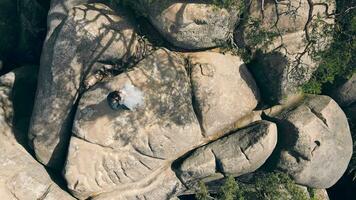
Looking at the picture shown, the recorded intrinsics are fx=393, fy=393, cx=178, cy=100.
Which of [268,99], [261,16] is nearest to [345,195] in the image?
[268,99]

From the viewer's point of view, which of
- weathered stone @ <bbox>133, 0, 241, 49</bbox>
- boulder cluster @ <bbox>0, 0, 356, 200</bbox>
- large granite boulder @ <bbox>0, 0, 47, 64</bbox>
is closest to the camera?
weathered stone @ <bbox>133, 0, 241, 49</bbox>

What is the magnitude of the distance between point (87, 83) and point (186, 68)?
407 cm

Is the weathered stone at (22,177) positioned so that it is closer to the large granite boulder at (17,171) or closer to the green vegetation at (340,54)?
the large granite boulder at (17,171)

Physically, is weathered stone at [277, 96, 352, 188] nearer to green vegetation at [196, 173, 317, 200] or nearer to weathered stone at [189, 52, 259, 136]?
green vegetation at [196, 173, 317, 200]


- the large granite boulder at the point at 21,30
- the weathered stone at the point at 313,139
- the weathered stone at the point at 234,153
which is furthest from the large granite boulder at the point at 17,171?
the weathered stone at the point at 313,139

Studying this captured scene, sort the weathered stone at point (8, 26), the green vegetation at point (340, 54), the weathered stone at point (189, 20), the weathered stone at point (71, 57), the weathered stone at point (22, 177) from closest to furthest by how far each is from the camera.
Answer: the weathered stone at point (189, 20) → the weathered stone at point (71, 57) → the weathered stone at point (22, 177) → the green vegetation at point (340, 54) → the weathered stone at point (8, 26)

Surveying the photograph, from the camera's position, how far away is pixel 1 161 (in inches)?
634

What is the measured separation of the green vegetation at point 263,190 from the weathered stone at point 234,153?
0.74m

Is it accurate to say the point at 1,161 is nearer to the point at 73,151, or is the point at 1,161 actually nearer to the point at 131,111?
the point at 73,151

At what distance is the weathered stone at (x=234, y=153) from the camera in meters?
16.1

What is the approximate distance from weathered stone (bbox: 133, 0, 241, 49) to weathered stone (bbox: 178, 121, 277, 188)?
4141 millimetres

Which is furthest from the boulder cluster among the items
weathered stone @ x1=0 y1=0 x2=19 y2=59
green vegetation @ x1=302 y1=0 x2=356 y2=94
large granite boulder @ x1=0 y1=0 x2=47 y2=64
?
weathered stone @ x1=0 y1=0 x2=19 y2=59

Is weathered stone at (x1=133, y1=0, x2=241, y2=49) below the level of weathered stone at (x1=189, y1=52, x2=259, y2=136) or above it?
above

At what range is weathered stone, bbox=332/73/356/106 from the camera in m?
18.0
